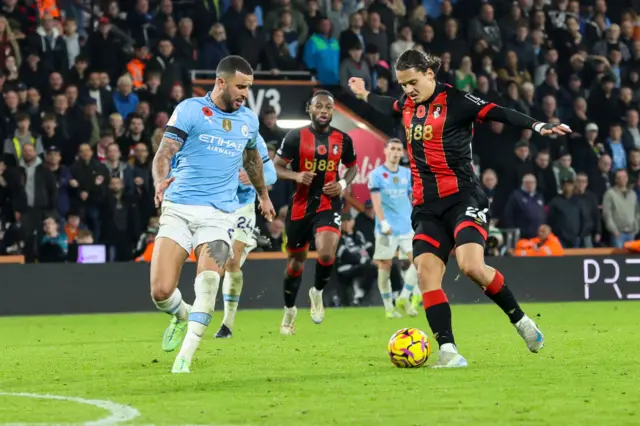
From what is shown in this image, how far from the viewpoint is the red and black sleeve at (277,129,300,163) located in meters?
14.9

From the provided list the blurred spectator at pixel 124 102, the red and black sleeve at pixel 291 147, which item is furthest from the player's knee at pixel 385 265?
the blurred spectator at pixel 124 102

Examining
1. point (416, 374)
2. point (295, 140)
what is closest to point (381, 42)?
point (295, 140)

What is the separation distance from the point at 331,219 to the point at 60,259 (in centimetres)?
641

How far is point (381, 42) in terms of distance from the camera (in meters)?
24.0

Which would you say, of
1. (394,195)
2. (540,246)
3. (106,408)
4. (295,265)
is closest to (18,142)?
(394,195)

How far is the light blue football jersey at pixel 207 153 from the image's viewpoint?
986 centimetres

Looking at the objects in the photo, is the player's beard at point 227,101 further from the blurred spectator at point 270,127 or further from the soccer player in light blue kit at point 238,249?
the blurred spectator at point 270,127

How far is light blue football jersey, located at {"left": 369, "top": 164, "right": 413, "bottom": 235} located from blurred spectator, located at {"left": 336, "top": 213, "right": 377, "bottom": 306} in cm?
206

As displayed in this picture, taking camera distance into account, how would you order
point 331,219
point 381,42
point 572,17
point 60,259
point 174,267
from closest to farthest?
point 174,267, point 331,219, point 60,259, point 381,42, point 572,17

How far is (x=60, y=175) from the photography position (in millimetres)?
19766

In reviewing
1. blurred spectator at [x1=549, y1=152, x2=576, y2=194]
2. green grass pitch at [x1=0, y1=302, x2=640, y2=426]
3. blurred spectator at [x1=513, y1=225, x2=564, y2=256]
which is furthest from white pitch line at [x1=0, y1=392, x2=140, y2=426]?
blurred spectator at [x1=549, y1=152, x2=576, y2=194]

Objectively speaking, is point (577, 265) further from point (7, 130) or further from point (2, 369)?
point (2, 369)

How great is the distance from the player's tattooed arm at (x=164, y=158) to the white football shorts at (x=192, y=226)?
0.47m

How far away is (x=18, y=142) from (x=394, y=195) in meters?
5.84
